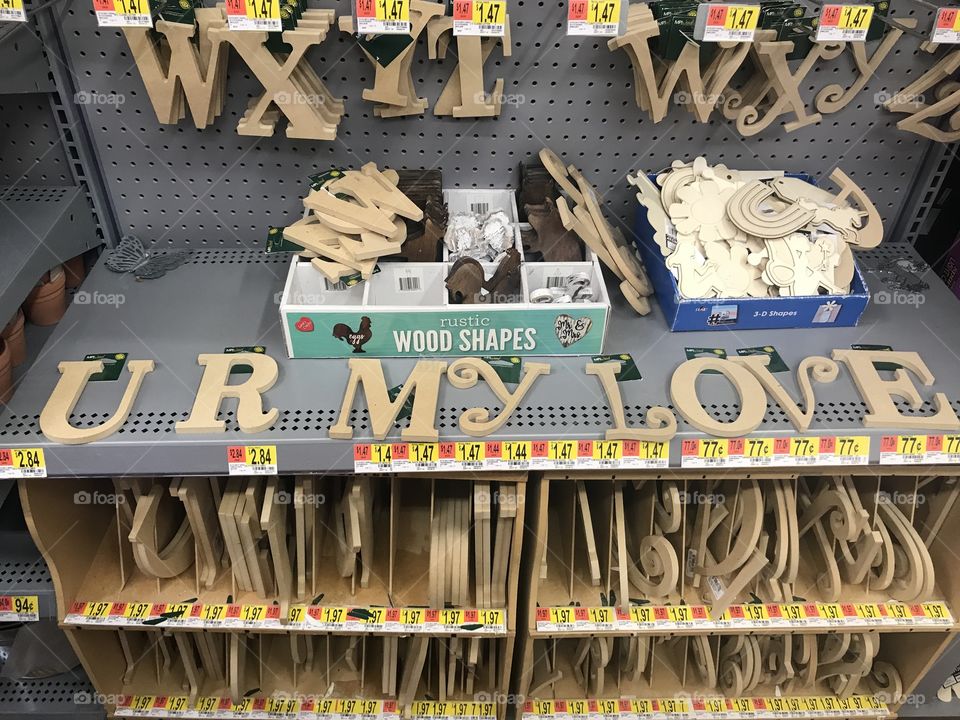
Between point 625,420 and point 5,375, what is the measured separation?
1.30 metres

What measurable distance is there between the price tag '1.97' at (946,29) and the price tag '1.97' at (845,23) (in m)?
0.15

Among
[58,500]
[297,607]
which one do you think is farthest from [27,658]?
[297,607]

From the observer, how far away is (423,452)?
1470 millimetres

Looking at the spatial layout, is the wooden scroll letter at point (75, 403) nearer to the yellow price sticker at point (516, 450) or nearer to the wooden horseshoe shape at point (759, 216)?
the yellow price sticker at point (516, 450)

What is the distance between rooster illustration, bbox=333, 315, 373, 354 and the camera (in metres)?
1.58

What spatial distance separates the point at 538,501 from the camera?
1.61 meters

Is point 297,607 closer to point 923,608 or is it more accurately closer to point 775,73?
point 923,608

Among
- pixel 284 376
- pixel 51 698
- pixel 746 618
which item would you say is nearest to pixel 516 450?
pixel 284 376

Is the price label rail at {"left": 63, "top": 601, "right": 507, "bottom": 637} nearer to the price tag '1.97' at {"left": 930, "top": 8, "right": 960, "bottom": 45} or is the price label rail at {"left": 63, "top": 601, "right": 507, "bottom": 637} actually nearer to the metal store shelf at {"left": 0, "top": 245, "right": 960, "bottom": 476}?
the metal store shelf at {"left": 0, "top": 245, "right": 960, "bottom": 476}

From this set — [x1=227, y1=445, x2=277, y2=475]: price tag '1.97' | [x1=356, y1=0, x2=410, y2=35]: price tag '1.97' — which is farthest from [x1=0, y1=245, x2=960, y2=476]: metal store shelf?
[x1=356, y1=0, x2=410, y2=35]: price tag '1.97'

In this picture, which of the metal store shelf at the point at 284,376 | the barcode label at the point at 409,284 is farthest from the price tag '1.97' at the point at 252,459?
the barcode label at the point at 409,284

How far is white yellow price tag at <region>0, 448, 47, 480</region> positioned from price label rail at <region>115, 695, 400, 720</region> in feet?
2.56

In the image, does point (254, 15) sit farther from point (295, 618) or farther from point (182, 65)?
point (295, 618)

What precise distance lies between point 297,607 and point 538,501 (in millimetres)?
618
